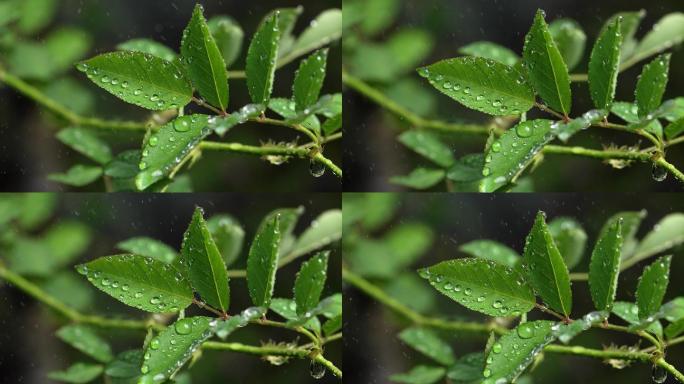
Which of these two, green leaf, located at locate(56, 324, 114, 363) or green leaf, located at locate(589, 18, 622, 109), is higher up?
green leaf, located at locate(589, 18, 622, 109)

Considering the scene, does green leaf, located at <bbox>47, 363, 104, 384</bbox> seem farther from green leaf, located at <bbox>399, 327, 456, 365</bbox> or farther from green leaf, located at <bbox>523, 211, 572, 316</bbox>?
green leaf, located at <bbox>523, 211, 572, 316</bbox>

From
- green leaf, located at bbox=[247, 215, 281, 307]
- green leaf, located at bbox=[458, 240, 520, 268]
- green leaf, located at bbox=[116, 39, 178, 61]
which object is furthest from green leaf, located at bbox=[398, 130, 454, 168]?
green leaf, located at bbox=[116, 39, 178, 61]

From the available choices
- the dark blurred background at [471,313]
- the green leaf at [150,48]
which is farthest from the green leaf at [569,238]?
the green leaf at [150,48]

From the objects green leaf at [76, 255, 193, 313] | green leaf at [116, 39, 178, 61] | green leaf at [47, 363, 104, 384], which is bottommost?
green leaf at [47, 363, 104, 384]

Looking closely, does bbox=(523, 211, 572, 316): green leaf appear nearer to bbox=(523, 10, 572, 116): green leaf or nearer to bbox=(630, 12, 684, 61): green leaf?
bbox=(523, 10, 572, 116): green leaf

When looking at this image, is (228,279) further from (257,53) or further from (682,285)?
(682,285)

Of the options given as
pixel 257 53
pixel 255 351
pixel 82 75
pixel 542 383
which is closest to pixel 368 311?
pixel 255 351

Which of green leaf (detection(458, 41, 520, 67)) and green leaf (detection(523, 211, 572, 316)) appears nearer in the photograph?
green leaf (detection(523, 211, 572, 316))
